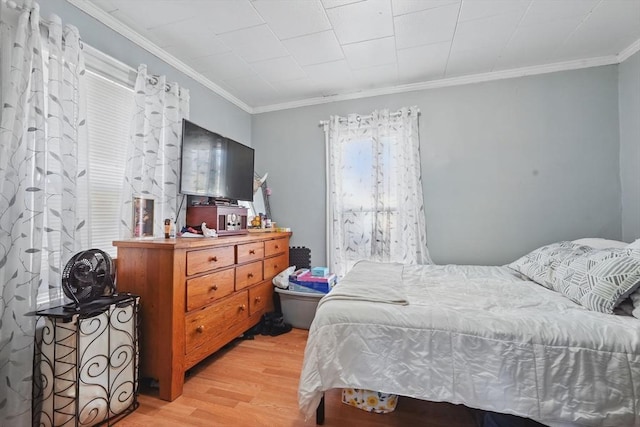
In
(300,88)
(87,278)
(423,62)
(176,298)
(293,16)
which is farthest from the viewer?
(300,88)

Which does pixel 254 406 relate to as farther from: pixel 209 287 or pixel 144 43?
pixel 144 43

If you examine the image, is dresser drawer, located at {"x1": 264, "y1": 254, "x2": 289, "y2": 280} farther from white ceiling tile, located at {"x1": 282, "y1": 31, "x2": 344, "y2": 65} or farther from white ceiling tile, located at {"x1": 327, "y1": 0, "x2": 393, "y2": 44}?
white ceiling tile, located at {"x1": 327, "y1": 0, "x2": 393, "y2": 44}

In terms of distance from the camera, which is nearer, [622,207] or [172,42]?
[172,42]

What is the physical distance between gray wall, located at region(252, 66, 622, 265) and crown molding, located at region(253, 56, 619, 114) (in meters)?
0.05

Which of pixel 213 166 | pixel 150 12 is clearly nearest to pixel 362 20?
pixel 150 12

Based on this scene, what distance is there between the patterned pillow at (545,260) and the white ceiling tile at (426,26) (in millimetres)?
1746

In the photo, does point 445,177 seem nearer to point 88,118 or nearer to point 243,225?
point 243,225

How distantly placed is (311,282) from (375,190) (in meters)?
1.16

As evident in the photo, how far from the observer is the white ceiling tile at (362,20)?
1.73 meters

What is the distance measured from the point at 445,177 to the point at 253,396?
8.08 ft

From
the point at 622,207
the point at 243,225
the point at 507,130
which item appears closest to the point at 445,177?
the point at 507,130

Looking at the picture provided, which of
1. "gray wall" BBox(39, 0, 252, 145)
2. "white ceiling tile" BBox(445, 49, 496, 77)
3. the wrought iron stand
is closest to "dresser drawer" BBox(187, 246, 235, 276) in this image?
the wrought iron stand

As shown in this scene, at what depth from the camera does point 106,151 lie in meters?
1.84

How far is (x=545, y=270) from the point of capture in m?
1.76
